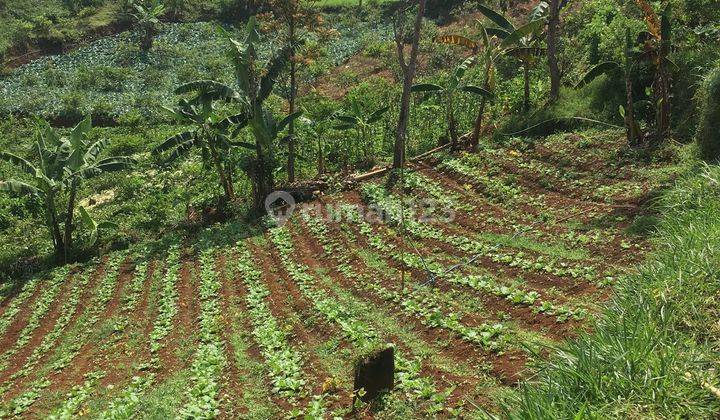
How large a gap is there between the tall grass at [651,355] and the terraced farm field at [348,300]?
55 centimetres

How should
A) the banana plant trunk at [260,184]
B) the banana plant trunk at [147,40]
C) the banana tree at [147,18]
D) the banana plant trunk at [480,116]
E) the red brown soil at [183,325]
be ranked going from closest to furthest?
the red brown soil at [183,325]
the banana plant trunk at [480,116]
the banana plant trunk at [260,184]
the banana plant trunk at [147,40]
the banana tree at [147,18]

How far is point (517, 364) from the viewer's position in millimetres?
6793

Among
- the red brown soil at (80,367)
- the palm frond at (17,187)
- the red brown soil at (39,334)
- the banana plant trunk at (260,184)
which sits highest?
the palm frond at (17,187)

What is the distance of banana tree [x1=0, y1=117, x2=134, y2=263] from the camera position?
16.9 meters

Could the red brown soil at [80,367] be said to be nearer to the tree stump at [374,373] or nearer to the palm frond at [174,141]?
the tree stump at [374,373]

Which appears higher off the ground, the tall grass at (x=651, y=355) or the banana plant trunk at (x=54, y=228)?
the tall grass at (x=651, y=355)

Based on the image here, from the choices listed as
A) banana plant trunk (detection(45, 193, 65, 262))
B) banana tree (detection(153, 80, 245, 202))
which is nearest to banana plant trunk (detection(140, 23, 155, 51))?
banana tree (detection(153, 80, 245, 202))

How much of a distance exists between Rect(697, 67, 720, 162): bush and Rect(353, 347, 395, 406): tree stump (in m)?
8.64

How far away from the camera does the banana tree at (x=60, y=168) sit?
55.6 feet

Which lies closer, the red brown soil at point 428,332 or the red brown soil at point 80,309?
the red brown soil at point 428,332

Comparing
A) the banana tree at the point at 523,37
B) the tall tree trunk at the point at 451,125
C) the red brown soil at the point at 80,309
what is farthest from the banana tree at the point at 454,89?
the red brown soil at the point at 80,309

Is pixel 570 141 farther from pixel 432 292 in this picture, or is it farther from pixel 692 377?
pixel 692 377

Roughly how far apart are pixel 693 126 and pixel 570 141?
3.04m

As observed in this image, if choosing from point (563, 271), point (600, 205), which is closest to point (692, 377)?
point (563, 271)
